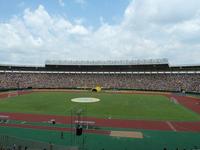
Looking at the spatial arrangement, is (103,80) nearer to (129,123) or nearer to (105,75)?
(105,75)

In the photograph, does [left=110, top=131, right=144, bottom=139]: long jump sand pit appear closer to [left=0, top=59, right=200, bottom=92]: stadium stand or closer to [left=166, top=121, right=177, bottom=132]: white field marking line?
[left=166, top=121, right=177, bottom=132]: white field marking line

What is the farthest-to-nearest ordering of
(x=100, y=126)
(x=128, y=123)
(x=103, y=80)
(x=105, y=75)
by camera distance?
(x=105, y=75) → (x=103, y=80) → (x=128, y=123) → (x=100, y=126)

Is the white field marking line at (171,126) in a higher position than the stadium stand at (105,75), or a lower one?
lower

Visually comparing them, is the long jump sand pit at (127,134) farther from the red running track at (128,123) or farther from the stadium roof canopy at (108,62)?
the stadium roof canopy at (108,62)

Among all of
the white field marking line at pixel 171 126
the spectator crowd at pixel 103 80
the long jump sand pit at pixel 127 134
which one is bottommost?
the long jump sand pit at pixel 127 134

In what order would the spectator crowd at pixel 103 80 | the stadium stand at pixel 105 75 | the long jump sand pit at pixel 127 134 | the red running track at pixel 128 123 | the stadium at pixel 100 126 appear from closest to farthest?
the stadium at pixel 100 126, the long jump sand pit at pixel 127 134, the red running track at pixel 128 123, the spectator crowd at pixel 103 80, the stadium stand at pixel 105 75

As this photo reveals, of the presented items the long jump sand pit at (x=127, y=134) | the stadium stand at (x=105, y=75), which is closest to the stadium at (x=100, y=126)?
→ the long jump sand pit at (x=127, y=134)

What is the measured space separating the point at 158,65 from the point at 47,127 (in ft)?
241

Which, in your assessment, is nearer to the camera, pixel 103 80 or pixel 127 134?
pixel 127 134

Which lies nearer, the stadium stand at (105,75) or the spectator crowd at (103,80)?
the spectator crowd at (103,80)

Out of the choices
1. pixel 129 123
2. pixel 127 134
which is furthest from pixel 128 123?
pixel 127 134

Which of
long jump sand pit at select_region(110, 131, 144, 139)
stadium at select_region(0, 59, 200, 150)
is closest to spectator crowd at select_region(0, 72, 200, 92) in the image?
stadium at select_region(0, 59, 200, 150)

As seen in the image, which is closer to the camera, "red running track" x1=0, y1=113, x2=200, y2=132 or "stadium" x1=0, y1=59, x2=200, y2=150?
"stadium" x1=0, y1=59, x2=200, y2=150

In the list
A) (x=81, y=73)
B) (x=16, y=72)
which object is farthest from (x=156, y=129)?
(x=16, y=72)
